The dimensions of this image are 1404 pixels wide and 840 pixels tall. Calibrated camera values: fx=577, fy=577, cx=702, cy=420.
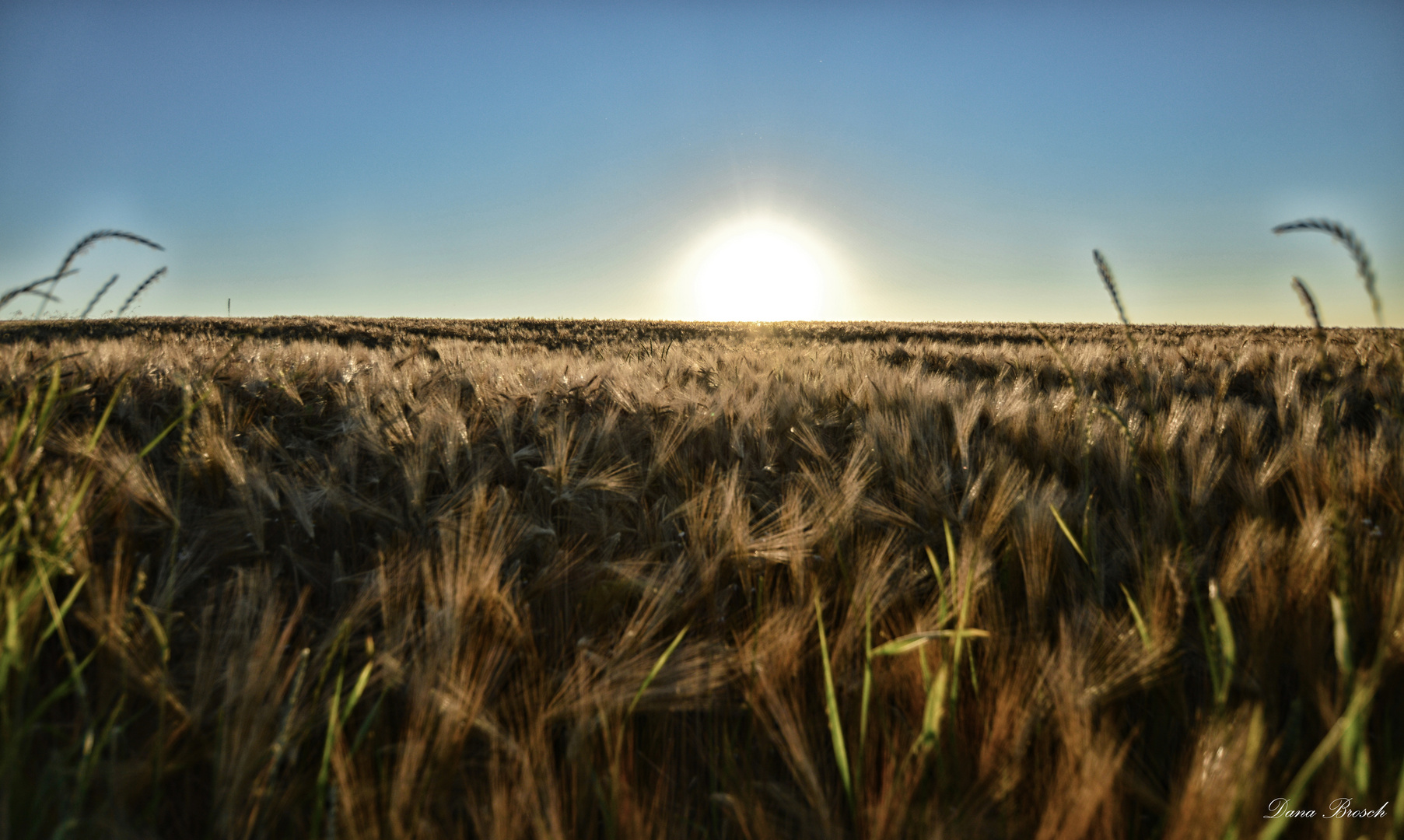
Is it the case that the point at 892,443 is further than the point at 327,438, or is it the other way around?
the point at 327,438

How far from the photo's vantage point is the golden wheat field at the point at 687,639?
70 cm

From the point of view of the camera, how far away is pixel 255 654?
80 centimetres

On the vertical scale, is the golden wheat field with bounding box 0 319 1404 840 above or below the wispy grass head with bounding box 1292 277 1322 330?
below

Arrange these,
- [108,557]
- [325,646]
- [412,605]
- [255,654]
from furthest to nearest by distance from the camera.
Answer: [108,557]
[412,605]
[325,646]
[255,654]

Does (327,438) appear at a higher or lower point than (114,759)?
higher

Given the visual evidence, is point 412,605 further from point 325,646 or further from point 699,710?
point 699,710

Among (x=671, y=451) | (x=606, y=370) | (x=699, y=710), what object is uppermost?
(x=606, y=370)

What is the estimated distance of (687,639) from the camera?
1.09 metres

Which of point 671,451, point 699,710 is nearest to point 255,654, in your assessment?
point 699,710

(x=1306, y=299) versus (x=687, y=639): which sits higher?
(x=1306, y=299)

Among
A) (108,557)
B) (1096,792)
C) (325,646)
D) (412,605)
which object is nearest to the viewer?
(1096,792)

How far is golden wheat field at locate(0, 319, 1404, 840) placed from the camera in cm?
70

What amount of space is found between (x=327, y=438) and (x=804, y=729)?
222 centimetres

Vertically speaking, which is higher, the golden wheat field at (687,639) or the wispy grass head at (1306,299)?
the wispy grass head at (1306,299)
